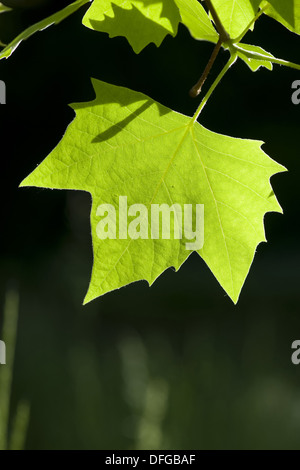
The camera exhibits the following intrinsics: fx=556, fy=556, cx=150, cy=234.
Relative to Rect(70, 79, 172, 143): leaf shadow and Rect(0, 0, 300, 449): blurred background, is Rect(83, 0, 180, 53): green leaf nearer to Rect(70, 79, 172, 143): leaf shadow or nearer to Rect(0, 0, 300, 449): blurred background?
Rect(70, 79, 172, 143): leaf shadow

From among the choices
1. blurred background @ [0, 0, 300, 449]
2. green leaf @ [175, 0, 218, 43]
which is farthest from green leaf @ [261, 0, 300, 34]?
blurred background @ [0, 0, 300, 449]

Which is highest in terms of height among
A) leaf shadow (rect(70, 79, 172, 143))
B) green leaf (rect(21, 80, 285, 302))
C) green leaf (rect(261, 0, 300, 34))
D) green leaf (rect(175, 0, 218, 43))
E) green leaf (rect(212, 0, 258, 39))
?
green leaf (rect(212, 0, 258, 39))

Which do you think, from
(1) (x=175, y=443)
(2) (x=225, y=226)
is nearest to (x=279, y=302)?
(1) (x=175, y=443)

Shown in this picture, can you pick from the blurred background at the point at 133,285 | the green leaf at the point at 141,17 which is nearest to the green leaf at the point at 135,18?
the green leaf at the point at 141,17

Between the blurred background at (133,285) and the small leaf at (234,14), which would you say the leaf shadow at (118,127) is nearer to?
the small leaf at (234,14)

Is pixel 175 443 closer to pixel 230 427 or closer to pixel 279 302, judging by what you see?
pixel 230 427

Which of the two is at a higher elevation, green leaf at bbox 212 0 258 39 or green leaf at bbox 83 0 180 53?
green leaf at bbox 212 0 258 39

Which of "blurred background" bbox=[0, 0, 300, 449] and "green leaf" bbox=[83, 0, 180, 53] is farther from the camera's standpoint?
"blurred background" bbox=[0, 0, 300, 449]
